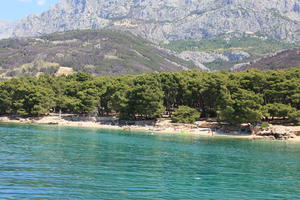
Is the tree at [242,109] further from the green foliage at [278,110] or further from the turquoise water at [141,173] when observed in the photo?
the turquoise water at [141,173]

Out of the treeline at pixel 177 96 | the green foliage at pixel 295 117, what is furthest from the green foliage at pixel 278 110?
the green foliage at pixel 295 117

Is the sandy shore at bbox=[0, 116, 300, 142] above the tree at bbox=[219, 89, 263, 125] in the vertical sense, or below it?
below

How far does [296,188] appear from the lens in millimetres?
31828

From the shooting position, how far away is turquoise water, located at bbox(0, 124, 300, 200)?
27609mm

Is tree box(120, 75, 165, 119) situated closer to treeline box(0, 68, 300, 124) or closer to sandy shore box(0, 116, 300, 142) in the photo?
treeline box(0, 68, 300, 124)

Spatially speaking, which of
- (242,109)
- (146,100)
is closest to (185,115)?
(146,100)

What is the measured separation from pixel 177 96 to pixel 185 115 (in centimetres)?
1499

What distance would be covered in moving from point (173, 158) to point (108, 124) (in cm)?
5960

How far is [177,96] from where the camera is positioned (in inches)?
4360

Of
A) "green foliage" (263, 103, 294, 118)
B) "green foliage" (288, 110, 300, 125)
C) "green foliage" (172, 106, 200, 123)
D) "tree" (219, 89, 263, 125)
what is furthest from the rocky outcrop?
"green foliage" (172, 106, 200, 123)

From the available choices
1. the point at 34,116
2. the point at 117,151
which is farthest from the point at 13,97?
the point at 117,151

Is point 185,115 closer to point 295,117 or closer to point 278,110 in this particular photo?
point 278,110

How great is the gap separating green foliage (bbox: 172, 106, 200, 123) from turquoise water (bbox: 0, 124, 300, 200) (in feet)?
131

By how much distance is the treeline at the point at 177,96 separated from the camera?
8569 centimetres
